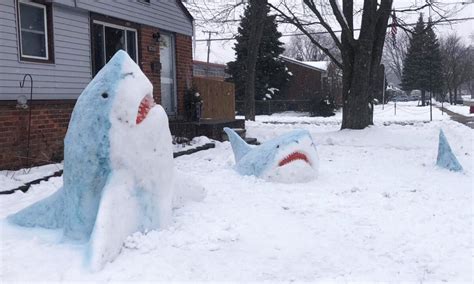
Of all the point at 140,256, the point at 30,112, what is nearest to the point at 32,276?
the point at 140,256

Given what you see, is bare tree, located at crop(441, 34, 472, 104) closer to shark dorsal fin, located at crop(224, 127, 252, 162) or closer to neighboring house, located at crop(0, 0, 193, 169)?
neighboring house, located at crop(0, 0, 193, 169)

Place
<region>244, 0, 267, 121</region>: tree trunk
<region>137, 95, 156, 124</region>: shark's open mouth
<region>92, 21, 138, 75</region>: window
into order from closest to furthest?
<region>137, 95, 156, 124</region>: shark's open mouth < <region>92, 21, 138, 75</region>: window < <region>244, 0, 267, 121</region>: tree trunk

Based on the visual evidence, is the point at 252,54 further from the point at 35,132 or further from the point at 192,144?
the point at 35,132

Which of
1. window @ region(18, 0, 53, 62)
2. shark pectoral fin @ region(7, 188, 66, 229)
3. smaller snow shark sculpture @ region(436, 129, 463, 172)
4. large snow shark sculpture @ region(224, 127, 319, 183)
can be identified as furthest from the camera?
window @ region(18, 0, 53, 62)

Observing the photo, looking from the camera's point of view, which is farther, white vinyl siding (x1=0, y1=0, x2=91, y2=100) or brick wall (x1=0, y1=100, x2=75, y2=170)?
white vinyl siding (x1=0, y1=0, x2=91, y2=100)

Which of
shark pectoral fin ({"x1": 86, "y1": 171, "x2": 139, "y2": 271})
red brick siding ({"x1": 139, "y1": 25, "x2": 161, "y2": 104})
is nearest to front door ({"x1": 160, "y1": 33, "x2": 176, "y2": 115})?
red brick siding ({"x1": 139, "y1": 25, "x2": 161, "y2": 104})

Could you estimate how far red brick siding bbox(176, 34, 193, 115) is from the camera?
1427cm

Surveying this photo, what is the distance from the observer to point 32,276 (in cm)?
372

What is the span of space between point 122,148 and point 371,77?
519 inches

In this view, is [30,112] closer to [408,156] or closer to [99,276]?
[99,276]

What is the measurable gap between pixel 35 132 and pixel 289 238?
6005 millimetres

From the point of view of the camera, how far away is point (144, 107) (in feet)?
15.3

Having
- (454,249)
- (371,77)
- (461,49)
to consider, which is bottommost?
(454,249)

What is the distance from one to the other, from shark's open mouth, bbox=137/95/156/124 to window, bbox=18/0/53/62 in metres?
5.11
